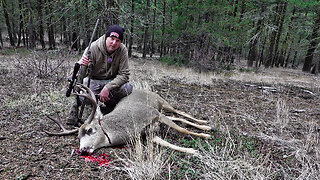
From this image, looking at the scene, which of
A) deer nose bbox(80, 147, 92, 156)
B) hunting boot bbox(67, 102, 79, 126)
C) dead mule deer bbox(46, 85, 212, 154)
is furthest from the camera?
hunting boot bbox(67, 102, 79, 126)

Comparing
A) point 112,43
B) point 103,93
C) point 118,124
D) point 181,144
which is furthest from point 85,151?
point 112,43

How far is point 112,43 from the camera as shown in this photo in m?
3.54

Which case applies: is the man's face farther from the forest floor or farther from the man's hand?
the forest floor

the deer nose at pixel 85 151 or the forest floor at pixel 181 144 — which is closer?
the forest floor at pixel 181 144

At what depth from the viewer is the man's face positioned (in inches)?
139

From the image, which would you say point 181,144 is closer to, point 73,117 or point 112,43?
point 73,117

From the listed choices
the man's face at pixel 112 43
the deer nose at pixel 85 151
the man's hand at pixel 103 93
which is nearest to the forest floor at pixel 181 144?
the deer nose at pixel 85 151

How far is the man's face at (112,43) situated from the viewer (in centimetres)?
353

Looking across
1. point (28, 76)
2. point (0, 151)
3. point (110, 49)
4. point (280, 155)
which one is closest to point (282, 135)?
point (280, 155)

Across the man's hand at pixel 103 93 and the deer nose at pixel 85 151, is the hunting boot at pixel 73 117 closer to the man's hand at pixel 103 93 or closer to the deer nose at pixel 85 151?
the man's hand at pixel 103 93

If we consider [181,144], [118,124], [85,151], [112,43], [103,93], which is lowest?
[181,144]

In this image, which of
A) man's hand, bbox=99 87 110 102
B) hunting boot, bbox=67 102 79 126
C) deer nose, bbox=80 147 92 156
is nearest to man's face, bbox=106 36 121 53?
man's hand, bbox=99 87 110 102

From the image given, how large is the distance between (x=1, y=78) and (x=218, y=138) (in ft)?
21.9

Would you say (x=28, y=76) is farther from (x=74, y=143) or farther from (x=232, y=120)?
(x=232, y=120)
